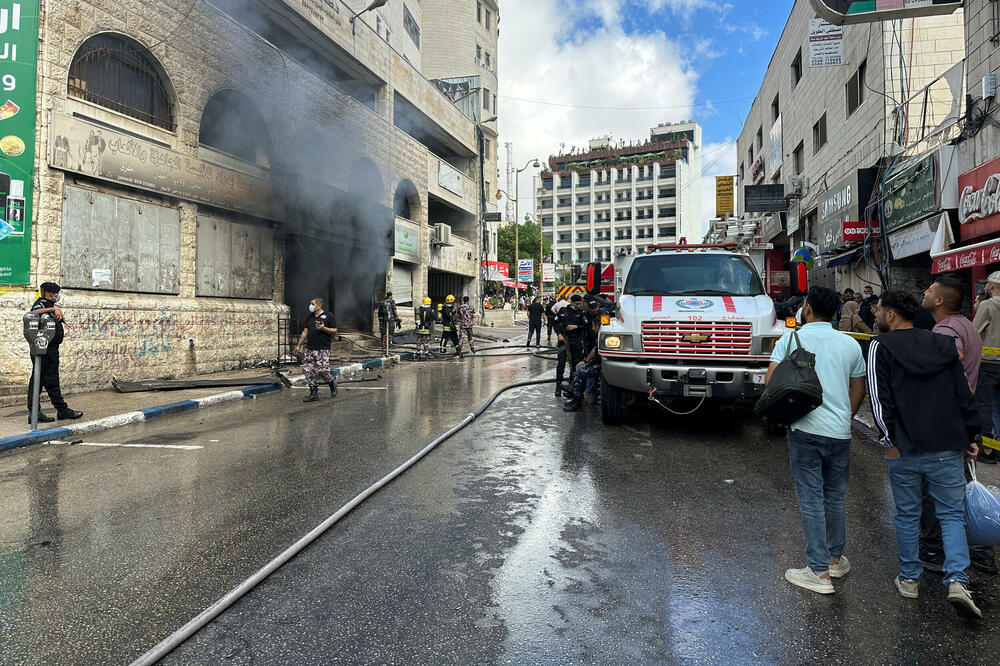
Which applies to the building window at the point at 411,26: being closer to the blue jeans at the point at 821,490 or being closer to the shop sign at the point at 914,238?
the shop sign at the point at 914,238

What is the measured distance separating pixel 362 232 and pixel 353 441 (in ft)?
42.4

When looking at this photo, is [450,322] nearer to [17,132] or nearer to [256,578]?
[17,132]

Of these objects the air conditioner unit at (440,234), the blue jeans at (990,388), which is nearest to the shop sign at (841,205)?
the blue jeans at (990,388)

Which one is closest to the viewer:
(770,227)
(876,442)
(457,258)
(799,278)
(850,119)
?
(876,442)

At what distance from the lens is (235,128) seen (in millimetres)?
14234

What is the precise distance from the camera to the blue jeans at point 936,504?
9.62 feet

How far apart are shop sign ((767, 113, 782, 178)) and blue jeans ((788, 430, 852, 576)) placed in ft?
76.5

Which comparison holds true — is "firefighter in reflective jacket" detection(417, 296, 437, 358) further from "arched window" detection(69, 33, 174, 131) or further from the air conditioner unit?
the air conditioner unit

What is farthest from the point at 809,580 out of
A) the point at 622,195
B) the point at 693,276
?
the point at 622,195

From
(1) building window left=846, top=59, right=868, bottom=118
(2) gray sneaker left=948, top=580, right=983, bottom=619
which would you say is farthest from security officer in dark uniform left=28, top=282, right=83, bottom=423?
(1) building window left=846, top=59, right=868, bottom=118

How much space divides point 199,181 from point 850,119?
50.2 feet

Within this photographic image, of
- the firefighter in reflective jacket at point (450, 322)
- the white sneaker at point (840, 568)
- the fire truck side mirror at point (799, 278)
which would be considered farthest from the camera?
the firefighter in reflective jacket at point (450, 322)

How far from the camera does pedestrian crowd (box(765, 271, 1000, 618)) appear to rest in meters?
2.95

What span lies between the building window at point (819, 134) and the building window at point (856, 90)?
2294 mm
